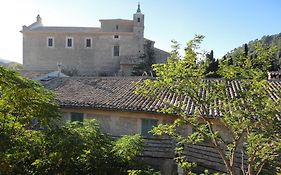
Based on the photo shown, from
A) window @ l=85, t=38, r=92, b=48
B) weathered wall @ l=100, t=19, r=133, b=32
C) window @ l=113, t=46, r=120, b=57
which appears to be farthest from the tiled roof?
window @ l=85, t=38, r=92, b=48

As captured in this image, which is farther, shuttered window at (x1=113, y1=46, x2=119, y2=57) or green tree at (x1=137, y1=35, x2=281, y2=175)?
shuttered window at (x1=113, y1=46, x2=119, y2=57)

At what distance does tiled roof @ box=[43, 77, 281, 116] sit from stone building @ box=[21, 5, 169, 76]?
79.6 feet

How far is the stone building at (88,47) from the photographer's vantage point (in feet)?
151

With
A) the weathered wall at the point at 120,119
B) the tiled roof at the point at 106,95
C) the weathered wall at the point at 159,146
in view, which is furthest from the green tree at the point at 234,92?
the weathered wall at the point at 120,119

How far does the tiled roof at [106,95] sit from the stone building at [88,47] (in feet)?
79.6

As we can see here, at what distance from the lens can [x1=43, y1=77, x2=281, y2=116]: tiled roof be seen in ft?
51.0

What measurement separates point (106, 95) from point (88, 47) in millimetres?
30196

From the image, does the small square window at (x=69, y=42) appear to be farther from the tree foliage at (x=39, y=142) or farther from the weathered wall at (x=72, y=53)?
the tree foliage at (x=39, y=142)

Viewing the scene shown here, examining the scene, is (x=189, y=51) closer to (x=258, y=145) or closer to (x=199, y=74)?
(x=199, y=74)

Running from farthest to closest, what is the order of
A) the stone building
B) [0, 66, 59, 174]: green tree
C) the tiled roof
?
the stone building → the tiled roof → [0, 66, 59, 174]: green tree

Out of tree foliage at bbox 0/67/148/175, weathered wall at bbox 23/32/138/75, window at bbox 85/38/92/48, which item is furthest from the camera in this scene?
window at bbox 85/38/92/48

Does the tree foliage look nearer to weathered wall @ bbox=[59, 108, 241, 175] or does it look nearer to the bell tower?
weathered wall @ bbox=[59, 108, 241, 175]

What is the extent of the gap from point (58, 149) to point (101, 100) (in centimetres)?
767

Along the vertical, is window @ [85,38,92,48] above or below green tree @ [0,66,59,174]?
above
